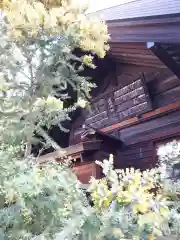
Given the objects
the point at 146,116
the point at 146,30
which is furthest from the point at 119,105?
the point at 146,30

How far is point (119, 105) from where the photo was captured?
5402 mm

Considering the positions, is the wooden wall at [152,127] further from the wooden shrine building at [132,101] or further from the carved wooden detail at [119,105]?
the carved wooden detail at [119,105]

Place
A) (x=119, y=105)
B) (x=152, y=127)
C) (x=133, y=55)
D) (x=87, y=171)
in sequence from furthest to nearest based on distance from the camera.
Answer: (x=119, y=105)
(x=133, y=55)
(x=152, y=127)
(x=87, y=171)

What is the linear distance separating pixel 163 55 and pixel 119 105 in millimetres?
1986

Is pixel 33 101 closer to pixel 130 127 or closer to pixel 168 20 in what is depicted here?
pixel 168 20

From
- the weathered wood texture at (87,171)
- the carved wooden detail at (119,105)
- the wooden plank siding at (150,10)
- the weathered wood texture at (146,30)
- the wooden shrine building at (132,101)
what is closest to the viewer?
the weathered wood texture at (146,30)

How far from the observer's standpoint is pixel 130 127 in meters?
5.12

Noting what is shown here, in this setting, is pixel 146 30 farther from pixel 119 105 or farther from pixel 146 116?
pixel 119 105

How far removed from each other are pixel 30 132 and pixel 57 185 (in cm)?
50

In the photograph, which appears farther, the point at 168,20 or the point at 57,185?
the point at 168,20

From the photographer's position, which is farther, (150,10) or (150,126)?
(150,126)

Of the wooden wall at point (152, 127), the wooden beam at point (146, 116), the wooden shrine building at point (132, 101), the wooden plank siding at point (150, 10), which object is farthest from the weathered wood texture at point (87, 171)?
the wooden plank siding at point (150, 10)

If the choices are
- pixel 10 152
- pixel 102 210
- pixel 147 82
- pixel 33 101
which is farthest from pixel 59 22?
pixel 147 82

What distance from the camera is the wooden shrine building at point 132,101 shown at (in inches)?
148
